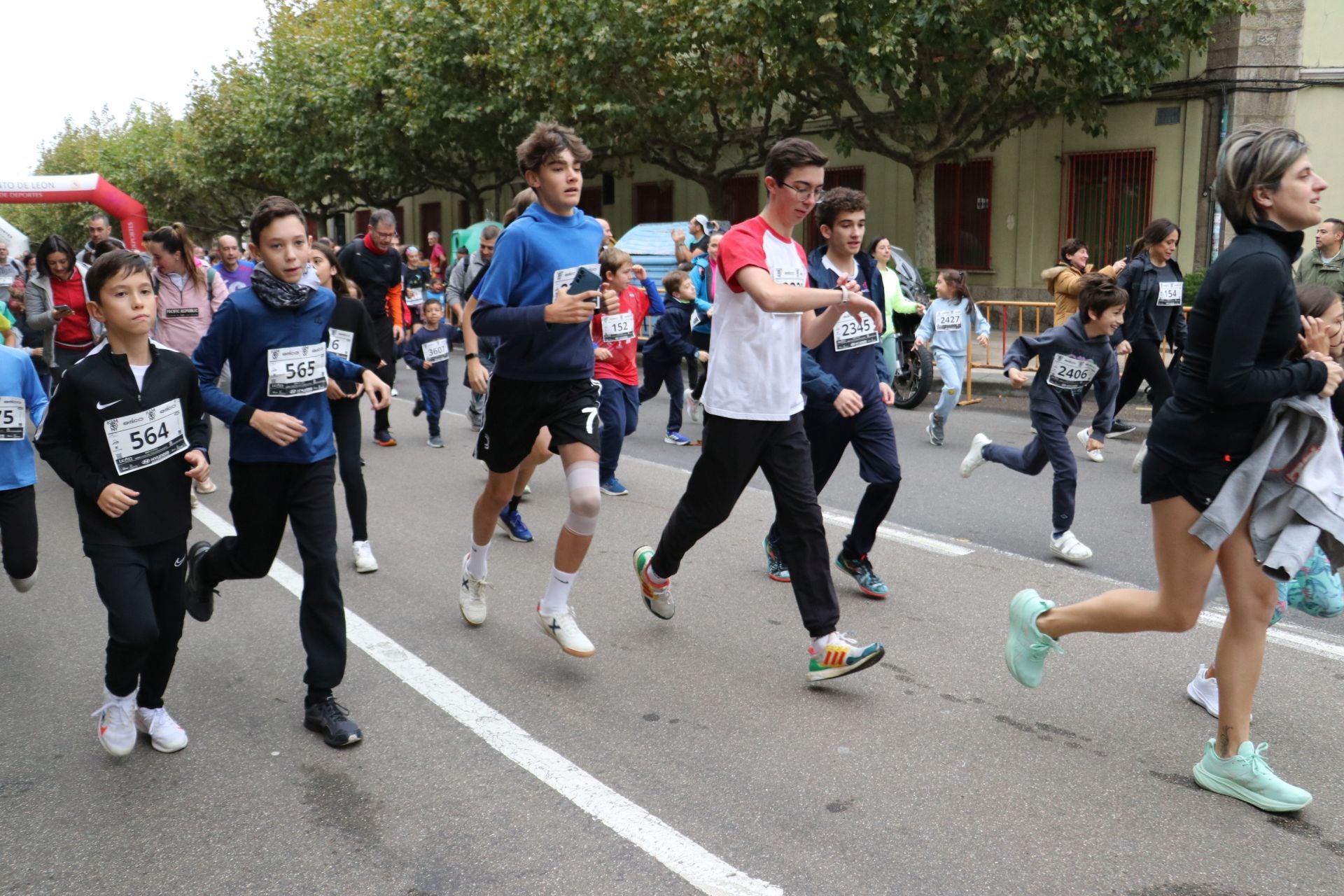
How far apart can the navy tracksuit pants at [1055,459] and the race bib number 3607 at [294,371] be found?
4.05 metres

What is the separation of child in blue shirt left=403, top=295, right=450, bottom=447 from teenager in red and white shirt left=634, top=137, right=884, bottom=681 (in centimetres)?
653

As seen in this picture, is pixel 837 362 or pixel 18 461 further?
pixel 837 362

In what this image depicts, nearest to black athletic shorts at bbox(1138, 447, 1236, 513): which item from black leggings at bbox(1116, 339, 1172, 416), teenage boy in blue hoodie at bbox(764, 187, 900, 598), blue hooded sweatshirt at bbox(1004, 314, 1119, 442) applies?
teenage boy in blue hoodie at bbox(764, 187, 900, 598)

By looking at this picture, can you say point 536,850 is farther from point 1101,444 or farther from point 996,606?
point 1101,444

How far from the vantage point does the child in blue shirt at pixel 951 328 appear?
11.0 metres

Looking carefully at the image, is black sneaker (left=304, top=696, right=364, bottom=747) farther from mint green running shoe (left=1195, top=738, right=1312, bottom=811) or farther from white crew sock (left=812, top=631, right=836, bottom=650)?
mint green running shoe (left=1195, top=738, right=1312, bottom=811)

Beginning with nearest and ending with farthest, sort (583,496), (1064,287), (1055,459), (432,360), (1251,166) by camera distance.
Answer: (1251,166) < (583,496) < (1055,459) < (1064,287) < (432,360)

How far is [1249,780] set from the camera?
3518mm

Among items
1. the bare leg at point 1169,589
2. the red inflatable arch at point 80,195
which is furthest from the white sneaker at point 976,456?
the red inflatable arch at point 80,195

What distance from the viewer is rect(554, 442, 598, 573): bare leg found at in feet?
15.6

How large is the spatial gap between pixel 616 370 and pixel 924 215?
1302 centimetres

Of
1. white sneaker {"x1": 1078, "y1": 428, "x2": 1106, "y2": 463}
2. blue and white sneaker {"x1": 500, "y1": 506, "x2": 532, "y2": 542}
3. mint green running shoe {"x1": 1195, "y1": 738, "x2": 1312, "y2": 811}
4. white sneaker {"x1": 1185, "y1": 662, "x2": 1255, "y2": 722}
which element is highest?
mint green running shoe {"x1": 1195, "y1": 738, "x2": 1312, "y2": 811}

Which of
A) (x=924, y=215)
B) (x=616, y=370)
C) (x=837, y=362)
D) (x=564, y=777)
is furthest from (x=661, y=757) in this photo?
(x=924, y=215)

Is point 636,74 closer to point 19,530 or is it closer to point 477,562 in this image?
point 477,562
